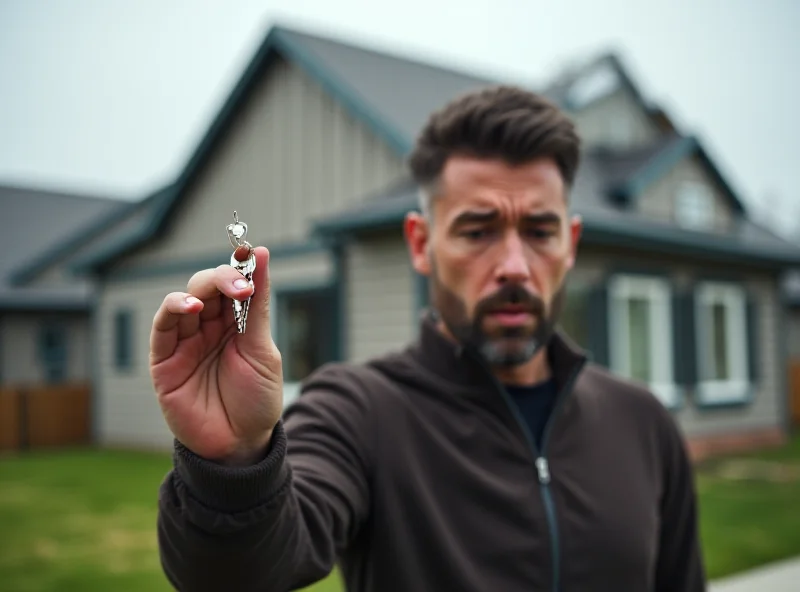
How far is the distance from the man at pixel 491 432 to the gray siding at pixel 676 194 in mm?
10360

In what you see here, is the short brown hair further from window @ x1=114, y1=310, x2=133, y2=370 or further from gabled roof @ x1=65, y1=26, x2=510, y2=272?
window @ x1=114, y1=310, x2=133, y2=370

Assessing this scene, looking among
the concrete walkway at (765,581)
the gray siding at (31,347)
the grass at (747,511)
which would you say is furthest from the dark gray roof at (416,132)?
the gray siding at (31,347)

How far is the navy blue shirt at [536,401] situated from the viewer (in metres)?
1.99

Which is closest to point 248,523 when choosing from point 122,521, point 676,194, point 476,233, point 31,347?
point 476,233

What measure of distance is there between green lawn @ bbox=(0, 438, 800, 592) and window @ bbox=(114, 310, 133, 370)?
2.77 metres

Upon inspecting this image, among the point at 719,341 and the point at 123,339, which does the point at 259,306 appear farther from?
the point at 123,339

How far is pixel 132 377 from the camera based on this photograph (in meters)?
15.2

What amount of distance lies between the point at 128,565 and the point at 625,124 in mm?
10344

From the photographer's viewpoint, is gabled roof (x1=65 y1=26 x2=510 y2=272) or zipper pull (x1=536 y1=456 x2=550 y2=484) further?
gabled roof (x1=65 y1=26 x2=510 y2=272)

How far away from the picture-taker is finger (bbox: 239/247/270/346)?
1048mm

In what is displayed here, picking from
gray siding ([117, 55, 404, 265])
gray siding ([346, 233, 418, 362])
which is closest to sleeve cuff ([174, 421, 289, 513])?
gray siding ([346, 233, 418, 362])

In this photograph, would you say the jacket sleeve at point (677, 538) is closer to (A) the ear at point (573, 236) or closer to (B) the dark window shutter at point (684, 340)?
(A) the ear at point (573, 236)

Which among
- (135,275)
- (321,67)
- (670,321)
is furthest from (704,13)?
(135,275)

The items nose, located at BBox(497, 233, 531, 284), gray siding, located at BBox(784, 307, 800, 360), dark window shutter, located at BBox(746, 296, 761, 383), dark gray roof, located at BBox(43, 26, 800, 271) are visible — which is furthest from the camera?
gray siding, located at BBox(784, 307, 800, 360)
